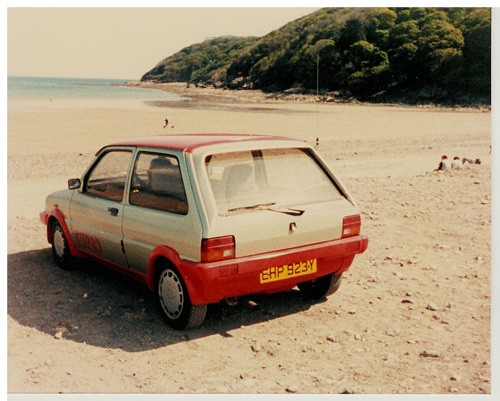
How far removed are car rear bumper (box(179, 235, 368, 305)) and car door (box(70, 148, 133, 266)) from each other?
1.15 meters

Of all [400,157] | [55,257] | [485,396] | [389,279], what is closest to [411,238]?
[389,279]

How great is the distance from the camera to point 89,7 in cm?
586

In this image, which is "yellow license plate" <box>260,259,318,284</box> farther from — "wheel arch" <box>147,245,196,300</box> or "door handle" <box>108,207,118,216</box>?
"door handle" <box>108,207,118,216</box>

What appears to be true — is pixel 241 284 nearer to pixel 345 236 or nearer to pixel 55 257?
pixel 345 236

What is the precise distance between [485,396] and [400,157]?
13964 millimetres

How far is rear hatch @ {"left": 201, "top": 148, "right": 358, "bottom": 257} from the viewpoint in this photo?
161 inches

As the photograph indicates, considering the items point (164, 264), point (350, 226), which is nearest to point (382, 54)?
point (350, 226)

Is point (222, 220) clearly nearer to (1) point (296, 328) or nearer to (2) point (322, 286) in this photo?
(1) point (296, 328)

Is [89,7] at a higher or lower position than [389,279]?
higher

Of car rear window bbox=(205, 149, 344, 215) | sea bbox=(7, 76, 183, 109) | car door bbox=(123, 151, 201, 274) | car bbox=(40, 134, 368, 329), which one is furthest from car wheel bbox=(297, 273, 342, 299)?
sea bbox=(7, 76, 183, 109)

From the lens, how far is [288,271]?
433 cm

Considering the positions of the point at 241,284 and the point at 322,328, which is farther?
the point at 322,328

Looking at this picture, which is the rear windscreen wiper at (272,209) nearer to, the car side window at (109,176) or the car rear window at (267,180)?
the car rear window at (267,180)

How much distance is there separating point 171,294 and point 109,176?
1.63 meters
